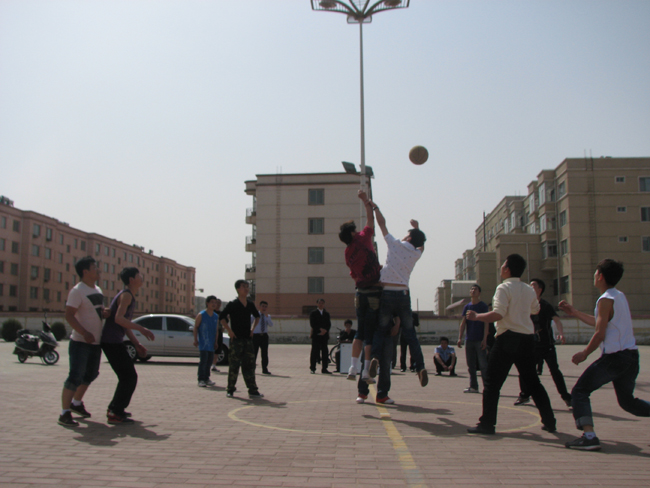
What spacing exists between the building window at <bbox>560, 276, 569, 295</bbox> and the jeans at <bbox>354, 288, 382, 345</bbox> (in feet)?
180

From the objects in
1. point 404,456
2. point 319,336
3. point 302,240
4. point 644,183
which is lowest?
point 404,456

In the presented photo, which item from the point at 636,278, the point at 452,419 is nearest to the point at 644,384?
the point at 452,419

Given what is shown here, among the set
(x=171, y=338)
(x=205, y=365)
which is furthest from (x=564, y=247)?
(x=205, y=365)

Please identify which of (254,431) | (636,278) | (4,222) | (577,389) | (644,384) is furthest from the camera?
(4,222)

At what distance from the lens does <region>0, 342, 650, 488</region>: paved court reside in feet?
13.9

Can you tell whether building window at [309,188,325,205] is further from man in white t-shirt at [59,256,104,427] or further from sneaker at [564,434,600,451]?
sneaker at [564,434,600,451]

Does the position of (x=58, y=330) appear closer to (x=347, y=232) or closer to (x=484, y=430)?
(x=347, y=232)

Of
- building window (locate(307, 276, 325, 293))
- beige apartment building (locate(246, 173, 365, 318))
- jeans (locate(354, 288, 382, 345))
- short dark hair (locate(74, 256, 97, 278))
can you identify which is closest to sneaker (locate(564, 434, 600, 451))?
jeans (locate(354, 288, 382, 345))

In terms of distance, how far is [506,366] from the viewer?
593cm

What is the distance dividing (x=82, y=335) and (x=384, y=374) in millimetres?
3957

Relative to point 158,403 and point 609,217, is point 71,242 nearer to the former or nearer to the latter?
point 609,217

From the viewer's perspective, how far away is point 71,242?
90.4m

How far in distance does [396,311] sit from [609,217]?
54903 mm

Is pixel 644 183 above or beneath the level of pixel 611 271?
above
